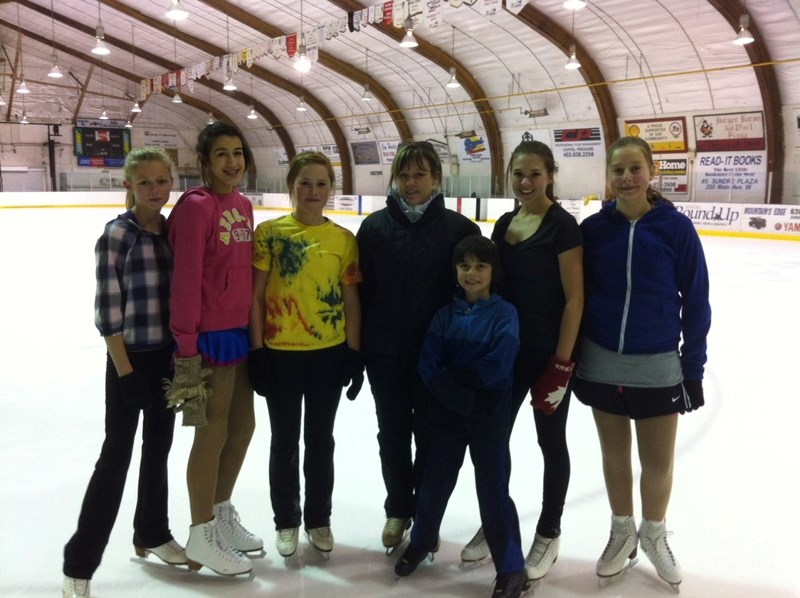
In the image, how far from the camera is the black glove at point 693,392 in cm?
234

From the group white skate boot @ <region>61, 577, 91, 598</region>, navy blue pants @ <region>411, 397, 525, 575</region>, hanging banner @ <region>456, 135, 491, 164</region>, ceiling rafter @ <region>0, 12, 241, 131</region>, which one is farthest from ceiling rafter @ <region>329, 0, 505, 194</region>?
white skate boot @ <region>61, 577, 91, 598</region>

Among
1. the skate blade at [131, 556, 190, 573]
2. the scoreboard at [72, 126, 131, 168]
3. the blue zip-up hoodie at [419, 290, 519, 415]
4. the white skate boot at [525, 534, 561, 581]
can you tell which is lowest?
the skate blade at [131, 556, 190, 573]

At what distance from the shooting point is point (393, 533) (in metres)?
2.61

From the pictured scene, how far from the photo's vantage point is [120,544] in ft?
8.75

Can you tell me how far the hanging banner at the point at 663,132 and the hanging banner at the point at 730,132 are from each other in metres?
0.44

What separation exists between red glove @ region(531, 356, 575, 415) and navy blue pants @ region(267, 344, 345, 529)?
734 millimetres

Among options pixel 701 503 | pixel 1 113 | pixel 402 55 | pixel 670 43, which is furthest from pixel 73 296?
pixel 1 113

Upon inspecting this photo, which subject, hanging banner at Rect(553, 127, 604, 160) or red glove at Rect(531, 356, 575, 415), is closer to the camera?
red glove at Rect(531, 356, 575, 415)

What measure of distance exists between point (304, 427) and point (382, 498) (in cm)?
79

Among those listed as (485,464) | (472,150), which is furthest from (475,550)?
(472,150)

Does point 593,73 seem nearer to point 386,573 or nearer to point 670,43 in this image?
point 670,43

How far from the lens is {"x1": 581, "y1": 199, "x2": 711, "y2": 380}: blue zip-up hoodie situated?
7.51 feet

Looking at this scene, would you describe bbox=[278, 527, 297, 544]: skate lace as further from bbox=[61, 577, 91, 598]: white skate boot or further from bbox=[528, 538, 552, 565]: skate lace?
bbox=[528, 538, 552, 565]: skate lace

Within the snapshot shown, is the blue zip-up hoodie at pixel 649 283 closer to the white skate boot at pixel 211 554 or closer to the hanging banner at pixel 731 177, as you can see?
the white skate boot at pixel 211 554
